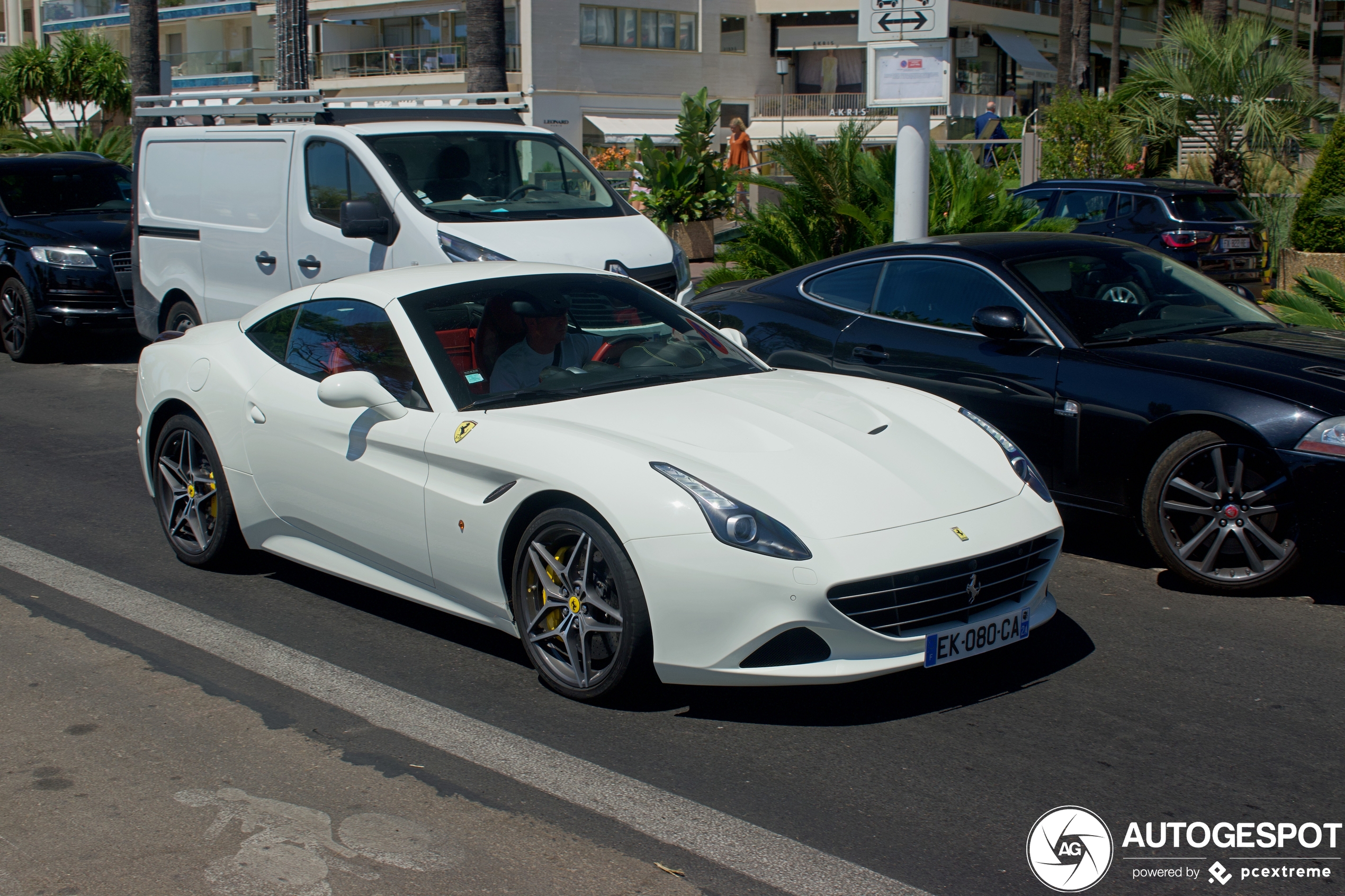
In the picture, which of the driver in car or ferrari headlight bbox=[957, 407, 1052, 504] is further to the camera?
the driver in car

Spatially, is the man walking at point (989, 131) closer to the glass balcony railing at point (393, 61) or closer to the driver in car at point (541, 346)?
the driver in car at point (541, 346)

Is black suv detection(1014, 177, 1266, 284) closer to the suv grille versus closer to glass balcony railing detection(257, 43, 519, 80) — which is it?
the suv grille

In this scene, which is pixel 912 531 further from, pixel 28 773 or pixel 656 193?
pixel 656 193

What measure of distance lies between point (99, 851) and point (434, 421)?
1.95 metres

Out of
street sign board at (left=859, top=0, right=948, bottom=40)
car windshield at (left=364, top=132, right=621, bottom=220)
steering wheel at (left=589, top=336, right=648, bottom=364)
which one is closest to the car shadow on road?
steering wheel at (left=589, top=336, right=648, bottom=364)

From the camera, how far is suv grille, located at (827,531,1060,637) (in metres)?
4.24

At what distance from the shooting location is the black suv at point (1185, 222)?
14.4 meters

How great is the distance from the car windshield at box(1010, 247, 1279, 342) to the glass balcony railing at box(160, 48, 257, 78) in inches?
2388

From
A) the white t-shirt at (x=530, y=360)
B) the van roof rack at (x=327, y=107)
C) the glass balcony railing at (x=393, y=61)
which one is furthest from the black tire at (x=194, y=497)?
the glass balcony railing at (x=393, y=61)

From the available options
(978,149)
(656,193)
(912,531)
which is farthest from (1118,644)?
(978,149)

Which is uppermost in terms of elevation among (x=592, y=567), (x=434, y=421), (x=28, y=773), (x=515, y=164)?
(x=515, y=164)

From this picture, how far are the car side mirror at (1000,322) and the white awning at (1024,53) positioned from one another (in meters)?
56.5

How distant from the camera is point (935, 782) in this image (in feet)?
13.3

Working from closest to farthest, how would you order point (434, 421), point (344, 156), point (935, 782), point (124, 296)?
point (935, 782) < point (434, 421) < point (344, 156) < point (124, 296)
